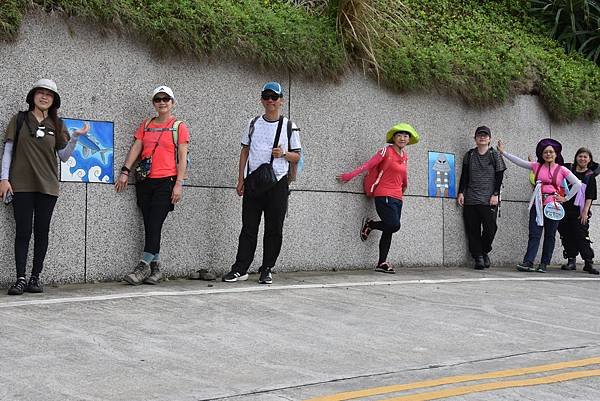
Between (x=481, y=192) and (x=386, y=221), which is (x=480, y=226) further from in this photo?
(x=386, y=221)

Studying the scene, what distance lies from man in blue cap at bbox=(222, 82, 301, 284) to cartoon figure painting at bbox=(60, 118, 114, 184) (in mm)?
1349

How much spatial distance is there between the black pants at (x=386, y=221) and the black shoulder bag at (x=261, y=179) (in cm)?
222

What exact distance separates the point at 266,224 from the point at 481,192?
3978mm

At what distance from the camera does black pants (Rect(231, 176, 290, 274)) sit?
9.34 meters

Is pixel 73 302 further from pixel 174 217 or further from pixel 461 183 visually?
pixel 461 183

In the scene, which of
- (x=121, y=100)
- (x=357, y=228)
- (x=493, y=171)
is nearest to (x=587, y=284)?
(x=493, y=171)

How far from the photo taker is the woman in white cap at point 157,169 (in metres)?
9.12

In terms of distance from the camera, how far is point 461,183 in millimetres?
12484

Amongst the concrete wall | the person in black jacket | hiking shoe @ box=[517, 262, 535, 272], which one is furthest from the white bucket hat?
hiking shoe @ box=[517, 262, 535, 272]

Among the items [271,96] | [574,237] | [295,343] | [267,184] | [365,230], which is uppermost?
[271,96]

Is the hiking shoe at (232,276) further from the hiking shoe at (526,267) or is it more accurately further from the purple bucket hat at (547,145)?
the purple bucket hat at (547,145)

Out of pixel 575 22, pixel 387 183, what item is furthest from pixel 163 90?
pixel 575 22

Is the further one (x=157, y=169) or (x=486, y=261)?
(x=486, y=261)

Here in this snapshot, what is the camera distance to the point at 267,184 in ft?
30.3
